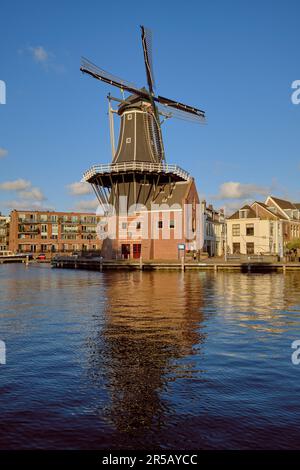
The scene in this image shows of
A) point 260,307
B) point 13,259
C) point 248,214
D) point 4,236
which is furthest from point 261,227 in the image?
point 4,236

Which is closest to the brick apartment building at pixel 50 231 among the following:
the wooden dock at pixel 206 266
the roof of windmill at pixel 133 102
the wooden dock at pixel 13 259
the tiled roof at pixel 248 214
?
the wooden dock at pixel 13 259

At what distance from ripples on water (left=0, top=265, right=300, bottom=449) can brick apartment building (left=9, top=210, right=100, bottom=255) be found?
113504 mm

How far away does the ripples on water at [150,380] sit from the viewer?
7082 millimetres

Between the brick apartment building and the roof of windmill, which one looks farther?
the brick apartment building

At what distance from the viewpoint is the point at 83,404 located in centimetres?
835

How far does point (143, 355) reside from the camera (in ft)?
39.1

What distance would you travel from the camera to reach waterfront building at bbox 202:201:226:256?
77137mm

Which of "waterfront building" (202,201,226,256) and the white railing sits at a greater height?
the white railing

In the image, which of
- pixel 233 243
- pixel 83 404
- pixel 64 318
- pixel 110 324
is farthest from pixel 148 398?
pixel 233 243

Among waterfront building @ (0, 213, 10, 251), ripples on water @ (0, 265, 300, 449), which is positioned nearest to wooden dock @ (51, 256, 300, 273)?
ripples on water @ (0, 265, 300, 449)

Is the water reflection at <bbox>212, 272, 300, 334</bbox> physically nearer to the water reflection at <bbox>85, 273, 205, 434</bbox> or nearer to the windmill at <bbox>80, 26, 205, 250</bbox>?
the water reflection at <bbox>85, 273, 205, 434</bbox>

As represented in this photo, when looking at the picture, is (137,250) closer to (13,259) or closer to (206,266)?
(206,266)

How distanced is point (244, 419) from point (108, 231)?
56591mm

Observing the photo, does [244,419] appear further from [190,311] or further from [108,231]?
[108,231]
